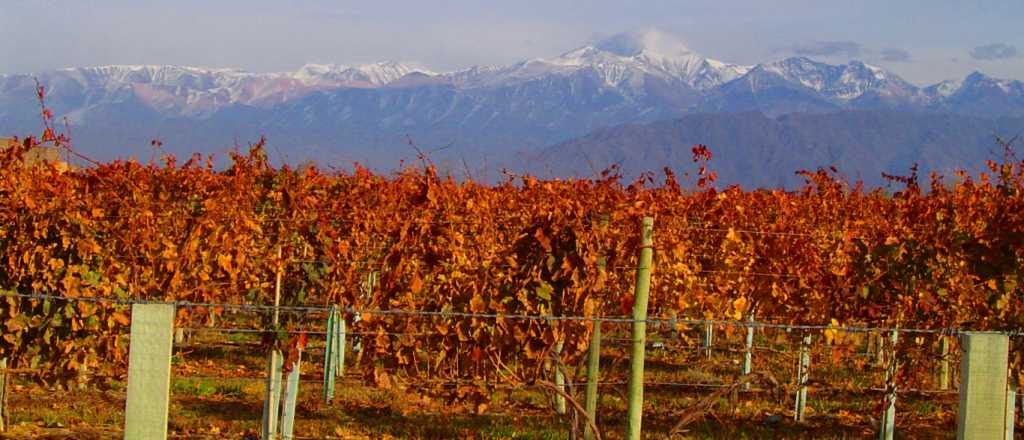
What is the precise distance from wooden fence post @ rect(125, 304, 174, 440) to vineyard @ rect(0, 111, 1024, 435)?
2.11 meters

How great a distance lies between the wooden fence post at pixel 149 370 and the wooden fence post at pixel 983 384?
10.2ft

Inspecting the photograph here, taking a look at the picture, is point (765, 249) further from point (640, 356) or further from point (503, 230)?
point (640, 356)

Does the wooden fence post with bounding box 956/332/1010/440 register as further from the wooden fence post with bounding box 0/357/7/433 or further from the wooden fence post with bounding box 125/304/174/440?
the wooden fence post with bounding box 0/357/7/433

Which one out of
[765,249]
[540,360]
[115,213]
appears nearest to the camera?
[540,360]

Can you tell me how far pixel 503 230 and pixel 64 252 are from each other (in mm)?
2852

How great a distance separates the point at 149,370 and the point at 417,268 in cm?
284

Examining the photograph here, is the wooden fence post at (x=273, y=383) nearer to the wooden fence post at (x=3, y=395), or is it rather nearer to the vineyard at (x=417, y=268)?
the vineyard at (x=417, y=268)

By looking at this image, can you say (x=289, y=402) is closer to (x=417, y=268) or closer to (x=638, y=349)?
(x=417, y=268)

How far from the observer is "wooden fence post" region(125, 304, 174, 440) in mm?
4180

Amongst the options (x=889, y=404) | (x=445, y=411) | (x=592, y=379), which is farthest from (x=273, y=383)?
(x=889, y=404)

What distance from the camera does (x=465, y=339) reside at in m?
6.45

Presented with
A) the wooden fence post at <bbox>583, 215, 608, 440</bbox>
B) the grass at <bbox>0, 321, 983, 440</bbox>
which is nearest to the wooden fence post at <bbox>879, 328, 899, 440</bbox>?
the grass at <bbox>0, 321, 983, 440</bbox>

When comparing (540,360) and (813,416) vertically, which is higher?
(540,360)

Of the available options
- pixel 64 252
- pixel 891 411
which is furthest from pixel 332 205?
pixel 891 411
